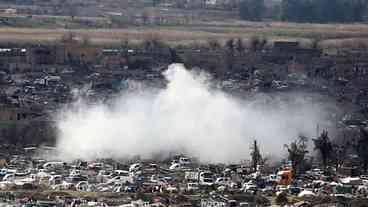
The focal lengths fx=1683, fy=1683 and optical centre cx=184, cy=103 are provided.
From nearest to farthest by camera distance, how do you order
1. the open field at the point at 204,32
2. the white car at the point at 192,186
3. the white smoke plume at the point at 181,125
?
1. the white car at the point at 192,186
2. the white smoke plume at the point at 181,125
3. the open field at the point at 204,32

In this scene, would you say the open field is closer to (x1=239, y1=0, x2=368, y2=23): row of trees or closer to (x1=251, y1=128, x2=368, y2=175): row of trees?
(x1=239, y1=0, x2=368, y2=23): row of trees

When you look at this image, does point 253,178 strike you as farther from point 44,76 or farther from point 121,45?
point 121,45

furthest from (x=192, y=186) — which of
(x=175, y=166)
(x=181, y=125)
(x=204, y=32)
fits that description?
(x=204, y=32)

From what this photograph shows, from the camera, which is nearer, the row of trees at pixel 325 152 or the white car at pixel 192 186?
the white car at pixel 192 186

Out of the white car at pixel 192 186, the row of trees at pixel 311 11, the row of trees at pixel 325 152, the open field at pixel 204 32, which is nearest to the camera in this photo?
the white car at pixel 192 186

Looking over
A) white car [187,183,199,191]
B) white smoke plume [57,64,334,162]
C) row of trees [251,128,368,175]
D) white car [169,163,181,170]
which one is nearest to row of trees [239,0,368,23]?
white smoke plume [57,64,334,162]

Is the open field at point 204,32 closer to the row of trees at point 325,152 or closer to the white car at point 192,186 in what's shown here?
the row of trees at point 325,152

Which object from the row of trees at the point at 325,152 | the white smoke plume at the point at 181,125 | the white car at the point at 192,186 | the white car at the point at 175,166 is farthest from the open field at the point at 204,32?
the white car at the point at 192,186
